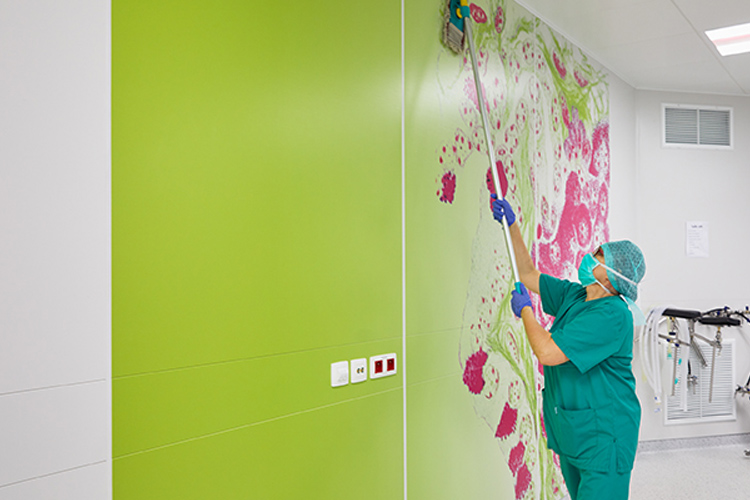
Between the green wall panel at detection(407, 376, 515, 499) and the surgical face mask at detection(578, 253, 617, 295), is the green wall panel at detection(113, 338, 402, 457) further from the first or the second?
the surgical face mask at detection(578, 253, 617, 295)

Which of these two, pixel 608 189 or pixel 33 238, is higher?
pixel 608 189

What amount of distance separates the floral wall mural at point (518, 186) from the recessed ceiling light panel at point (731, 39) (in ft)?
2.48

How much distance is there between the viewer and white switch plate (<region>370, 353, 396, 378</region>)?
6.00 feet

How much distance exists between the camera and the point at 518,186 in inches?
110

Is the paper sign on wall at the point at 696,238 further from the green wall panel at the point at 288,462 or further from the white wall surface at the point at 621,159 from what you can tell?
the green wall panel at the point at 288,462

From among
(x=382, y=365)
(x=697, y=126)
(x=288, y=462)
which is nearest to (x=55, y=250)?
(x=288, y=462)

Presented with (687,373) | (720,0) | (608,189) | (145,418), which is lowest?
(687,373)

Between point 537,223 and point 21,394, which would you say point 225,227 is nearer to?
point 21,394

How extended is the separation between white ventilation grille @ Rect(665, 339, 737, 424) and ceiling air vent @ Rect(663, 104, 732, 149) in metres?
1.62

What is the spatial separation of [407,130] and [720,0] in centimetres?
205

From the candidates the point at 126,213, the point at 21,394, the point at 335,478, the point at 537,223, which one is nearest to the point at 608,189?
the point at 537,223

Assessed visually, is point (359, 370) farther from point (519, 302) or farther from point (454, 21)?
point (454, 21)

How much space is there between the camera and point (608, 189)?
3.88 metres

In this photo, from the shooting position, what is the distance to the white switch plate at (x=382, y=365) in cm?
183
